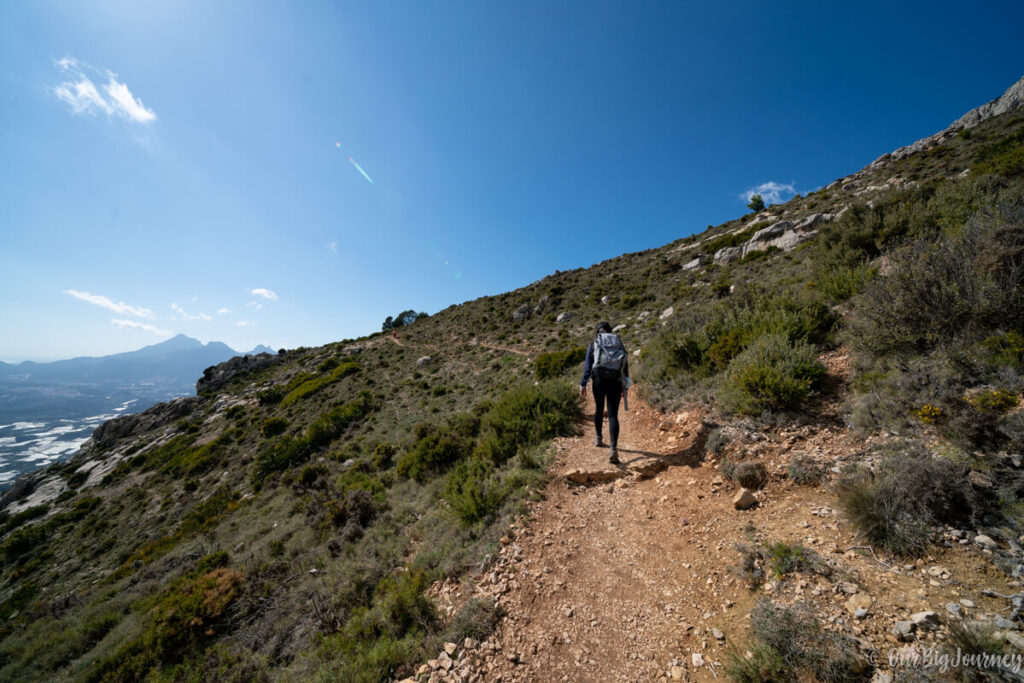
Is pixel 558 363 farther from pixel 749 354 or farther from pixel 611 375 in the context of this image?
pixel 611 375

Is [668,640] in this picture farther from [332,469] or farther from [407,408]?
[407,408]

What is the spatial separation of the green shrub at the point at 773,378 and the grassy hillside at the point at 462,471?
0.03 meters

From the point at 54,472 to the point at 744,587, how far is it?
56.2 m

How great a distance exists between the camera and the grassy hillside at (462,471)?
12.5ft

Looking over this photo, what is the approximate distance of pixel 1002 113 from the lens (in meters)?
24.4

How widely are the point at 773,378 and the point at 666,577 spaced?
3546 millimetres

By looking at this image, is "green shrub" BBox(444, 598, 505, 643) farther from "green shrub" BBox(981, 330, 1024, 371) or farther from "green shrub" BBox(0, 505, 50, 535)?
"green shrub" BBox(0, 505, 50, 535)

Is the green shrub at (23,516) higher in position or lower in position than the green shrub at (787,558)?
lower

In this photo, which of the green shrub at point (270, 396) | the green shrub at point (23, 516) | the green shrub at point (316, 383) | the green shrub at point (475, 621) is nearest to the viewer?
the green shrub at point (475, 621)

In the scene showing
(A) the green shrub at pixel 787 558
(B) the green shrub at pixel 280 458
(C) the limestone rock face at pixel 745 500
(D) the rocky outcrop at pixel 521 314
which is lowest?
(B) the green shrub at pixel 280 458

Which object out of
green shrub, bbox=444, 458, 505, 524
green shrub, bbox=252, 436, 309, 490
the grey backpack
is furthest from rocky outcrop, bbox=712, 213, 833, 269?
green shrub, bbox=252, 436, 309, 490

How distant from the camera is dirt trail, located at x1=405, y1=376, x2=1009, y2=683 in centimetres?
244

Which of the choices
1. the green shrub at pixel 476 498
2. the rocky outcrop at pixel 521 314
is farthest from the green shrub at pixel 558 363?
the rocky outcrop at pixel 521 314

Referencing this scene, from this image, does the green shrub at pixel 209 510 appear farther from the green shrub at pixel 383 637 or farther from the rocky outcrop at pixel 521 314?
the rocky outcrop at pixel 521 314
